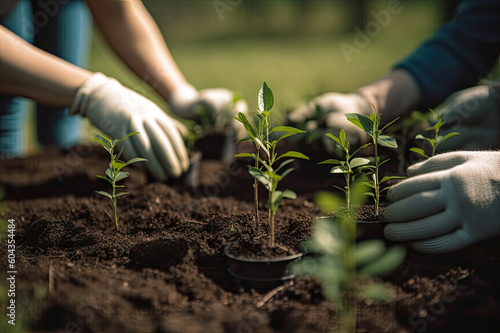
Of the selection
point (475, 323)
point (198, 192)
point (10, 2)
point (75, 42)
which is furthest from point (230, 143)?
point (475, 323)

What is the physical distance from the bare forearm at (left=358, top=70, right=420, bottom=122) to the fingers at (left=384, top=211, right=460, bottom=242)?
1251 mm

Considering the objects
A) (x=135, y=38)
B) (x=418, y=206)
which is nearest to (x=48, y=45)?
(x=135, y=38)

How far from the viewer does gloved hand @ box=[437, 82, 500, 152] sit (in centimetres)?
192

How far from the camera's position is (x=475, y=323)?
0.94 meters

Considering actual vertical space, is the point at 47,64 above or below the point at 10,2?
below

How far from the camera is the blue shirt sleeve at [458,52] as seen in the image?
2338 millimetres

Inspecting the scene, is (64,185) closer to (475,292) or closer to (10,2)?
(10,2)

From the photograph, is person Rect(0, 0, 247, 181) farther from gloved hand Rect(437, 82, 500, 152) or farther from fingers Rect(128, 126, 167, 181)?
gloved hand Rect(437, 82, 500, 152)

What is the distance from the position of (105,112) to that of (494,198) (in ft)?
4.64

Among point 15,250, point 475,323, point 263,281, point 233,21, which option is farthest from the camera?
point 233,21

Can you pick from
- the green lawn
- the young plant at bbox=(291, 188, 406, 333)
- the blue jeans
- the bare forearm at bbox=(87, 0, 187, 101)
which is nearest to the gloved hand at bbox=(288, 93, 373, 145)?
the bare forearm at bbox=(87, 0, 187, 101)

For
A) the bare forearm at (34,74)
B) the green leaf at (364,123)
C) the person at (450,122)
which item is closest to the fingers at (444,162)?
the person at (450,122)

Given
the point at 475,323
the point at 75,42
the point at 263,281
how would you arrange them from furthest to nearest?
the point at 75,42
the point at 263,281
the point at 475,323

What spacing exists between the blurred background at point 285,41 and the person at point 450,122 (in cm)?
318
